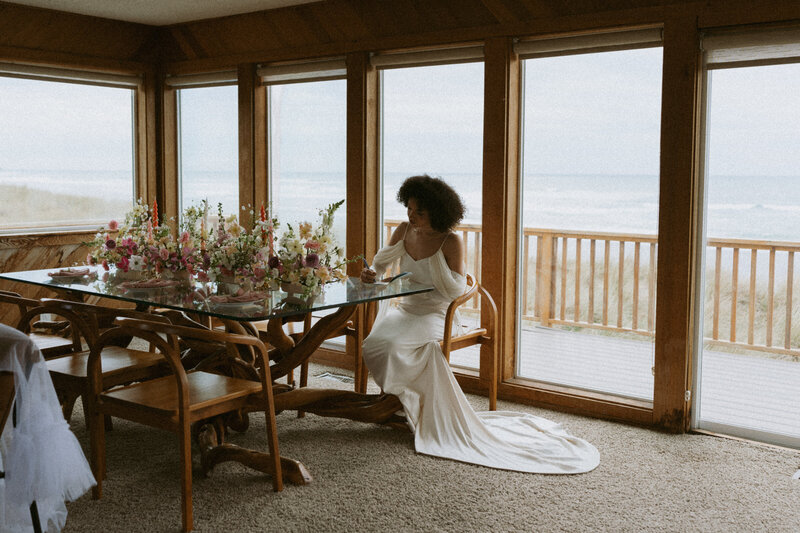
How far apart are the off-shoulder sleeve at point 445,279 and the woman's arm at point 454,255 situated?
0.03m

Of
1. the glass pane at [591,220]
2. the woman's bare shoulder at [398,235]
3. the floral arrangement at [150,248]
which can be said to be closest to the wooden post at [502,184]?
the glass pane at [591,220]

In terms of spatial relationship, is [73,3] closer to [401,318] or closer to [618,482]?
[401,318]

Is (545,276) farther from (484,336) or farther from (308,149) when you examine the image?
(308,149)

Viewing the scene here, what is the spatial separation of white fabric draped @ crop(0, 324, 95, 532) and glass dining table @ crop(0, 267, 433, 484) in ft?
2.74

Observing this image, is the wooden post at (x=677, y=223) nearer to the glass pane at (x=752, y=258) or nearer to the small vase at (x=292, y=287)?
the glass pane at (x=752, y=258)

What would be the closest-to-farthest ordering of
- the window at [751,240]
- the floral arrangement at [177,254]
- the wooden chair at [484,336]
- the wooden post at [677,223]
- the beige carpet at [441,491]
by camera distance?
the beige carpet at [441,491] < the window at [751,240] < the wooden post at [677,223] < the floral arrangement at [177,254] < the wooden chair at [484,336]

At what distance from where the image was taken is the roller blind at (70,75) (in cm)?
543

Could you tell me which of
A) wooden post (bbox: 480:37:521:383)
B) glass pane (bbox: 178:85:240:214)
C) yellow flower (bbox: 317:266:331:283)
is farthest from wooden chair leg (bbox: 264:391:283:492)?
glass pane (bbox: 178:85:240:214)

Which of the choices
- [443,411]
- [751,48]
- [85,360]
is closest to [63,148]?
[85,360]

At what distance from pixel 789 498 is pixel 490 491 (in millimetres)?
1228

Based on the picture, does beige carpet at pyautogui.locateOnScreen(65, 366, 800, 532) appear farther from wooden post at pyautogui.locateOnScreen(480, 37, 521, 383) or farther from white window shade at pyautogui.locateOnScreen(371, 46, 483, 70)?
white window shade at pyautogui.locateOnScreen(371, 46, 483, 70)

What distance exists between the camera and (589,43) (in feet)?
13.4

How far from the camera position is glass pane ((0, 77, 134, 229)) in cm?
554

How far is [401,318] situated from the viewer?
4.11 meters
